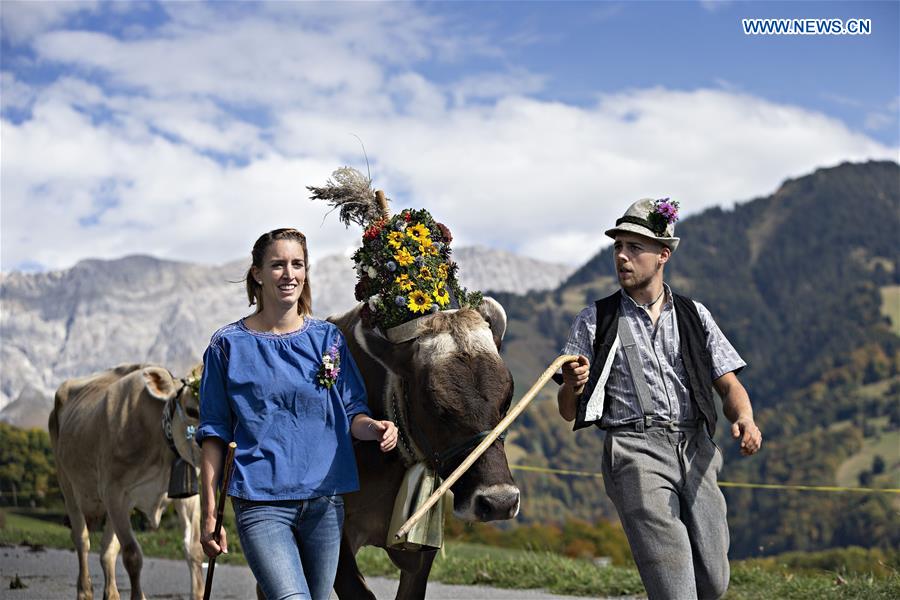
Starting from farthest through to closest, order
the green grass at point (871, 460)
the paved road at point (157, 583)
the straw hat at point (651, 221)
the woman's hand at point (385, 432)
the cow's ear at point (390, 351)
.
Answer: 1. the green grass at point (871, 460)
2. the paved road at point (157, 583)
3. the cow's ear at point (390, 351)
4. the straw hat at point (651, 221)
5. the woman's hand at point (385, 432)

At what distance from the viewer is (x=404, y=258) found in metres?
6.18

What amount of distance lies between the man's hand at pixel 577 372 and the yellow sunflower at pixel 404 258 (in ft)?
4.17

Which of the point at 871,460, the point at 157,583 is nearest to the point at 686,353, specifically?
the point at 157,583

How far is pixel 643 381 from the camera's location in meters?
5.32

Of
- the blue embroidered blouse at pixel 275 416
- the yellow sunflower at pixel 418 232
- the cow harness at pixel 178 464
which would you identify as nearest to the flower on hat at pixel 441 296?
the yellow sunflower at pixel 418 232

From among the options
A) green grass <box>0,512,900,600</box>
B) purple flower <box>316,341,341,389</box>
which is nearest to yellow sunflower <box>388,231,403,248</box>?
purple flower <box>316,341,341,389</box>

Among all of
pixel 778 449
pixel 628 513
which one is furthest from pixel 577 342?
pixel 778 449

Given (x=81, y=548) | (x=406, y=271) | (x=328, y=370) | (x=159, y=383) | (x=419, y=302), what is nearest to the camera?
(x=328, y=370)

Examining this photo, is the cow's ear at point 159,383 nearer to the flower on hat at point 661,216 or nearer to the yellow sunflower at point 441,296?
the yellow sunflower at point 441,296

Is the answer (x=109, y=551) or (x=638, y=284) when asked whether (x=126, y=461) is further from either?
(x=638, y=284)

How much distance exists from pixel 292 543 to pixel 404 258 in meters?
2.07

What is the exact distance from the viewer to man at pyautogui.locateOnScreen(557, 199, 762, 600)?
514 centimetres

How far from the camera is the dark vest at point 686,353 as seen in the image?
5.31m

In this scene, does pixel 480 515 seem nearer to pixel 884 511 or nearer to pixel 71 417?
pixel 71 417
